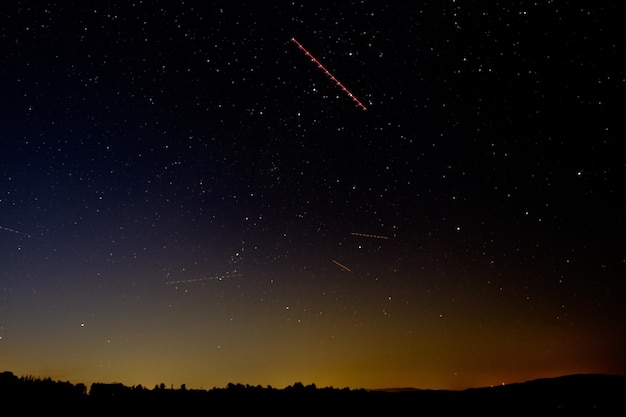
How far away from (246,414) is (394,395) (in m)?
4.59

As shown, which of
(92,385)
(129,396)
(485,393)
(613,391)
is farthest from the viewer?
(613,391)

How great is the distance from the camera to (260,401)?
11.1 m

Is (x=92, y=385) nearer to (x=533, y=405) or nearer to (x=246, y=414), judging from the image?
(x=246, y=414)

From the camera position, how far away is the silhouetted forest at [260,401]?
9.59 meters

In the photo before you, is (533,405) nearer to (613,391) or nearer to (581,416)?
(581,416)

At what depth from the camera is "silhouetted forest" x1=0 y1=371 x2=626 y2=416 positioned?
9.59 metres

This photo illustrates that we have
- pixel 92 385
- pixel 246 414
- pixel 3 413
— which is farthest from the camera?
pixel 92 385

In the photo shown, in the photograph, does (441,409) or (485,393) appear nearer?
(441,409)

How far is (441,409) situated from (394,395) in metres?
1.82

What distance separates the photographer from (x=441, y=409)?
11.0 metres

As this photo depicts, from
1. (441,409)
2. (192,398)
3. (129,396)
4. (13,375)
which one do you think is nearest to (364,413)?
(441,409)

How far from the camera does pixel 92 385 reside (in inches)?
494

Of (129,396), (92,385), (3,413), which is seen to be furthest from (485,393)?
(3,413)

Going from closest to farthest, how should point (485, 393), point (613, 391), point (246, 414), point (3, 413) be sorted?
point (3, 413) → point (246, 414) → point (485, 393) → point (613, 391)
